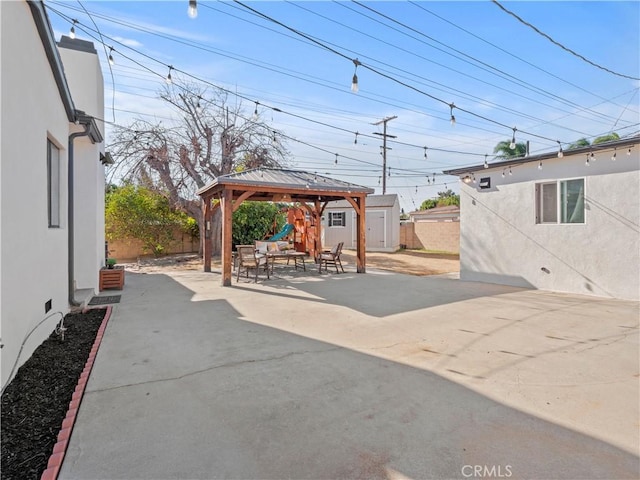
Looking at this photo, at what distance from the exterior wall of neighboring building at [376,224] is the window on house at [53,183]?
1648 cm

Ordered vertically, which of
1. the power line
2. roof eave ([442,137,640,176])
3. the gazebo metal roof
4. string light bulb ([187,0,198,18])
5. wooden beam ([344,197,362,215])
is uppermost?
the power line

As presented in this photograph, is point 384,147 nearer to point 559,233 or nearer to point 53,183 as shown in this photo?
point 559,233

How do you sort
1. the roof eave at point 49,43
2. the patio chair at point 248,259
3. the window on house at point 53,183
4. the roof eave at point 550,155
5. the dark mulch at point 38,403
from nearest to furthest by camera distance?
the dark mulch at point 38,403
the roof eave at point 49,43
the window on house at point 53,183
the roof eave at point 550,155
the patio chair at point 248,259

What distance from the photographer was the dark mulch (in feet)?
6.44

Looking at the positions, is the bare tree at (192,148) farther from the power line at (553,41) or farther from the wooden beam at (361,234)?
the power line at (553,41)

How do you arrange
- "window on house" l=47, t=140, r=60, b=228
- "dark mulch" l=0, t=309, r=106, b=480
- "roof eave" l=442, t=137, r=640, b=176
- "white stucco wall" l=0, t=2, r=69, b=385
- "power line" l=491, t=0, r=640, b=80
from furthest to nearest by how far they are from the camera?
"roof eave" l=442, t=137, r=640, b=176
"power line" l=491, t=0, r=640, b=80
"window on house" l=47, t=140, r=60, b=228
"white stucco wall" l=0, t=2, r=69, b=385
"dark mulch" l=0, t=309, r=106, b=480

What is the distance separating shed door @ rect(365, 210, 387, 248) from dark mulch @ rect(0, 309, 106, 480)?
17.3 meters

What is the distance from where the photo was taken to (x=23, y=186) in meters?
3.13

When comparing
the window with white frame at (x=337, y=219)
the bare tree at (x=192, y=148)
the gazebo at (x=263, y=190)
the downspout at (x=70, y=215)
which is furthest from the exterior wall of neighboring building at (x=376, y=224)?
the downspout at (x=70, y=215)

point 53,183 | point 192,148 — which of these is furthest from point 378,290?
point 192,148

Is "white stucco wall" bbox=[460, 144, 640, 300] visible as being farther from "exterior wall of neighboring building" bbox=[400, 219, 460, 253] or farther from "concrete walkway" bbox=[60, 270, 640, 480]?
"exterior wall of neighboring building" bbox=[400, 219, 460, 253]

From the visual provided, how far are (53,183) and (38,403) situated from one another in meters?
3.51

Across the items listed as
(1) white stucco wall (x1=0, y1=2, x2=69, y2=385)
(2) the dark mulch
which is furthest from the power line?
(2) the dark mulch

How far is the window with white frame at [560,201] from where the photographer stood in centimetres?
743
